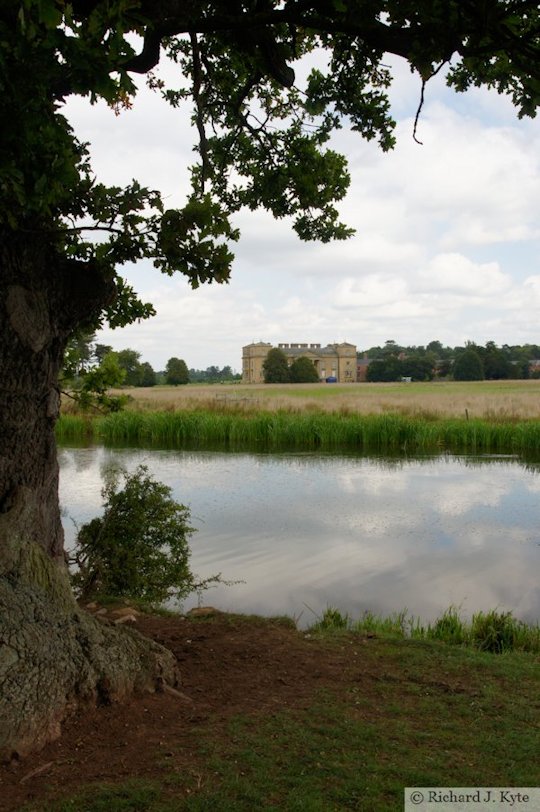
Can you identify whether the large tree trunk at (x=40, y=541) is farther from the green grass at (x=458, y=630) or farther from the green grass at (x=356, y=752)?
the green grass at (x=458, y=630)

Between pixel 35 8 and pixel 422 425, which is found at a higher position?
pixel 35 8

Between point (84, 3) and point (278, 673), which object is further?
point (278, 673)

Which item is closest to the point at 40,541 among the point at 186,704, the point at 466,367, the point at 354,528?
the point at 186,704

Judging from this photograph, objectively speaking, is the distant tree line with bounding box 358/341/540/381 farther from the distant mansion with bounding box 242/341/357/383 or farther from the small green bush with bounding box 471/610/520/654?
the small green bush with bounding box 471/610/520/654

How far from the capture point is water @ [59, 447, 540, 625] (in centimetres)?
879

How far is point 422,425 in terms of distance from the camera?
2712cm

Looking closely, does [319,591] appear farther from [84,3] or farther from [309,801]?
[84,3]

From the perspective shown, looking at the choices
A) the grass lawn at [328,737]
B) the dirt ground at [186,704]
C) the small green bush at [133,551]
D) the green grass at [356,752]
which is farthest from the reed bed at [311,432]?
the green grass at [356,752]

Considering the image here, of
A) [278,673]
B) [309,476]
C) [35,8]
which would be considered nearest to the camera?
[35,8]

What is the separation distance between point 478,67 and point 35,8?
3707 mm

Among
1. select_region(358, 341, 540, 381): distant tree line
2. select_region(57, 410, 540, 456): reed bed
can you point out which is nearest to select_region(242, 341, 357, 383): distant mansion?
select_region(358, 341, 540, 381): distant tree line

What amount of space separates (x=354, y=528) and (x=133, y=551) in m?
6.58

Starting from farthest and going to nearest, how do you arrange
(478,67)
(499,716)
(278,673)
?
(478,67)
(278,673)
(499,716)

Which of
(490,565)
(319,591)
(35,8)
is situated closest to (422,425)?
(490,565)
